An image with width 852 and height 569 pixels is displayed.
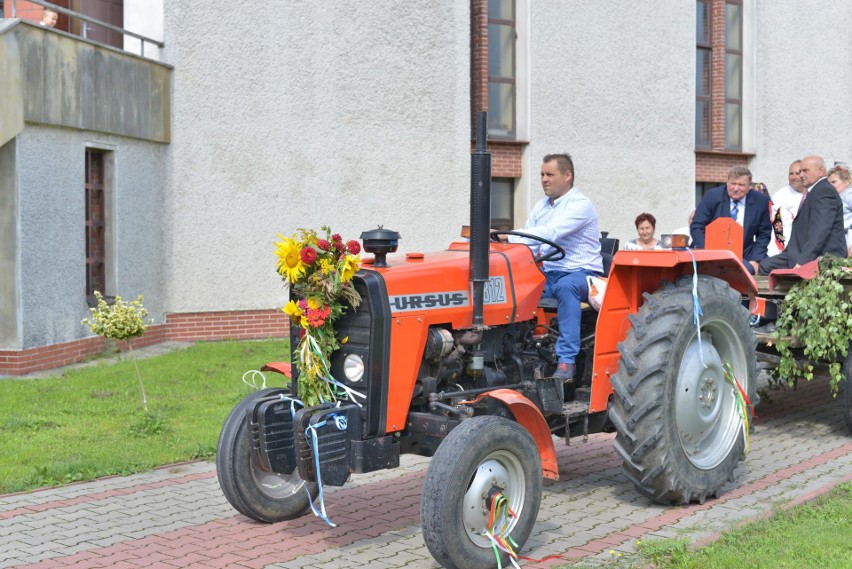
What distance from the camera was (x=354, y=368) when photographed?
5.35m

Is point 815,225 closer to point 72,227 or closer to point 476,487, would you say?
point 476,487

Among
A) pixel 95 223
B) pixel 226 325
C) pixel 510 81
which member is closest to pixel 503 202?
pixel 510 81

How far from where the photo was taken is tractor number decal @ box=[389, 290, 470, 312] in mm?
5359

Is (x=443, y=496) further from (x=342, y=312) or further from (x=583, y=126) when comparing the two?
(x=583, y=126)

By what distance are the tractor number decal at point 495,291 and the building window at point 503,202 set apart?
38.8 feet

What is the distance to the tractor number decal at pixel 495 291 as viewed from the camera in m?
5.83

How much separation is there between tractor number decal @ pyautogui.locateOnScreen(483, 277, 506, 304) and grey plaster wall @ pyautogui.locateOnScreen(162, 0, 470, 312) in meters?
9.32

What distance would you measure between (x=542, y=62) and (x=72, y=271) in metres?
8.61

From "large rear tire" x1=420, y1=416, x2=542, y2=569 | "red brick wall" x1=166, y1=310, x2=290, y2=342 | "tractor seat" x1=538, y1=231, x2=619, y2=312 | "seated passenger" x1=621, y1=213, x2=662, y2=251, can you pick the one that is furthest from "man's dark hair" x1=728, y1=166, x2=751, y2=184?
"red brick wall" x1=166, y1=310, x2=290, y2=342

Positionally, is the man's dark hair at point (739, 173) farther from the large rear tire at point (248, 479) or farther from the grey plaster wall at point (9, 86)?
the grey plaster wall at point (9, 86)

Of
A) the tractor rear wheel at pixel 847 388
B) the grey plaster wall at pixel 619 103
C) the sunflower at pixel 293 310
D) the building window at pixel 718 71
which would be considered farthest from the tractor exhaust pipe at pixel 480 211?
the building window at pixel 718 71

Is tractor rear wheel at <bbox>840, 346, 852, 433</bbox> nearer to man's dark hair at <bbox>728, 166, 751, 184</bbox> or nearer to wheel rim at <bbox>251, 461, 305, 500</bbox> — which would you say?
man's dark hair at <bbox>728, 166, 751, 184</bbox>

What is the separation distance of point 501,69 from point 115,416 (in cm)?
1036

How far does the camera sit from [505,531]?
5203mm
